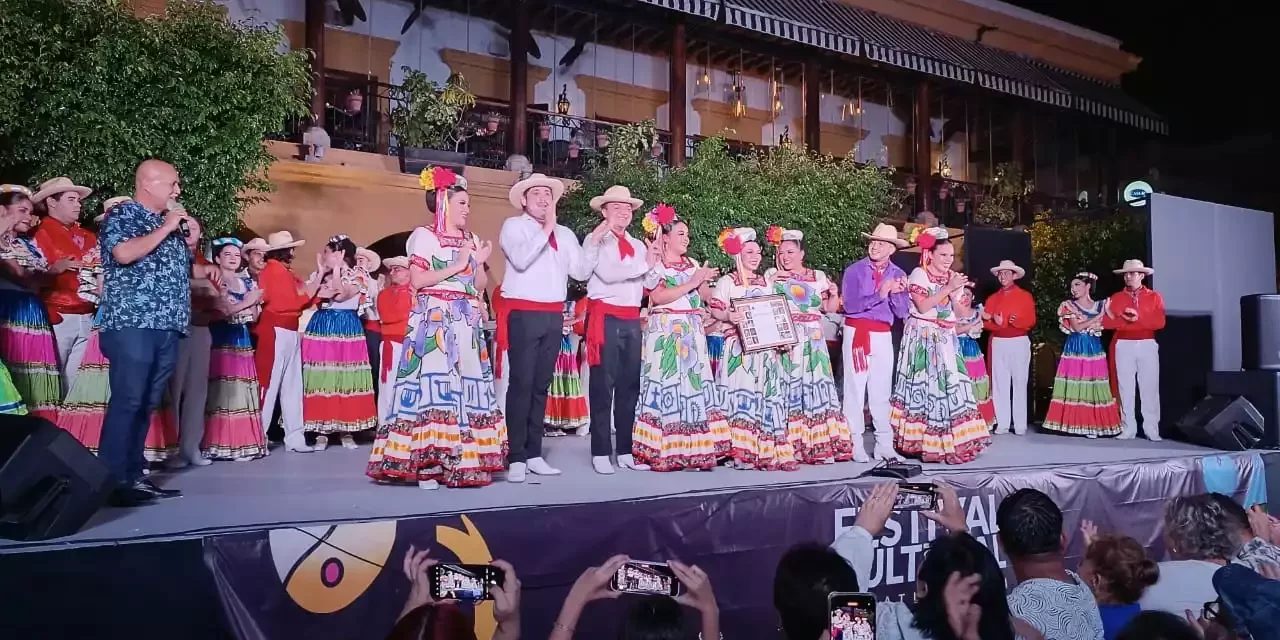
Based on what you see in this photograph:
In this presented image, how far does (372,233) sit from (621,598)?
6986 mm

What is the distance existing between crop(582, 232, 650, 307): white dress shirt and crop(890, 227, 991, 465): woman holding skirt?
6.53ft

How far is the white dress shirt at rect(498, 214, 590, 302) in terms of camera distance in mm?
4391

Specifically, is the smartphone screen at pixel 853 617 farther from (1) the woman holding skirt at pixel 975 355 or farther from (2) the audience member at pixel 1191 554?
(1) the woman holding skirt at pixel 975 355

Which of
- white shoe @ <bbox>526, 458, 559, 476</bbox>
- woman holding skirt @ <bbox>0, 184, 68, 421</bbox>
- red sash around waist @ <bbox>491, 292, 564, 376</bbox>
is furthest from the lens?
white shoe @ <bbox>526, 458, 559, 476</bbox>

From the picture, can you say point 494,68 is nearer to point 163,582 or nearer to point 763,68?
point 763,68

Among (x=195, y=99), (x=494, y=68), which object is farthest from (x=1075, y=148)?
(x=195, y=99)

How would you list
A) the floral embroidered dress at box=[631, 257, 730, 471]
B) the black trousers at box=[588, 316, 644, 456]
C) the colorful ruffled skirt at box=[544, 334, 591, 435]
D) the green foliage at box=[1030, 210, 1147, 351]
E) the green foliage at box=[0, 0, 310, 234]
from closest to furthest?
the black trousers at box=[588, 316, 644, 456]
the floral embroidered dress at box=[631, 257, 730, 471]
the green foliage at box=[0, 0, 310, 234]
the colorful ruffled skirt at box=[544, 334, 591, 435]
the green foliage at box=[1030, 210, 1147, 351]

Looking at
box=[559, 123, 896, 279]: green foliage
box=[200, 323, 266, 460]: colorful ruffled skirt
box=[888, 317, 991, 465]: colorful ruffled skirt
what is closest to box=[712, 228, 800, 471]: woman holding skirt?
box=[888, 317, 991, 465]: colorful ruffled skirt

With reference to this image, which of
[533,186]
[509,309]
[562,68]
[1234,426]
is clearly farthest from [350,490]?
[562,68]

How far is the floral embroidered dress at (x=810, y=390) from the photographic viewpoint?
212 inches

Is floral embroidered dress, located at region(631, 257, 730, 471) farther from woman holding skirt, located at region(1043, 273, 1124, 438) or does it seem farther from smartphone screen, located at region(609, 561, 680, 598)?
woman holding skirt, located at region(1043, 273, 1124, 438)

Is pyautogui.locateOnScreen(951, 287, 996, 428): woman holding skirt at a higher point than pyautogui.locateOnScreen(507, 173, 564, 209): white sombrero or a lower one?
lower

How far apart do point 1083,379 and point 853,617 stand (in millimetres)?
7220

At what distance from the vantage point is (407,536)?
10.6ft
